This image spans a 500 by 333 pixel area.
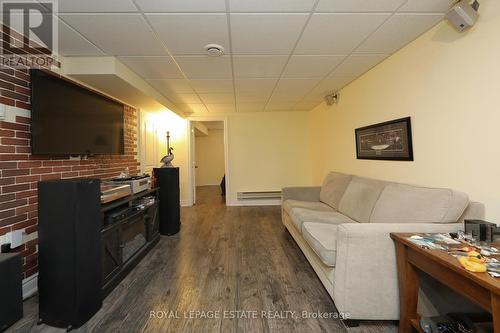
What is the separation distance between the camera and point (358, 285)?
1.54 m

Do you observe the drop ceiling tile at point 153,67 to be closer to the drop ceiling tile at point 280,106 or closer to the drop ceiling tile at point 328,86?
the drop ceiling tile at point 328,86

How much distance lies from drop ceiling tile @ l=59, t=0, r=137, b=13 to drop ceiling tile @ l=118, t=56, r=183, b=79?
744 mm

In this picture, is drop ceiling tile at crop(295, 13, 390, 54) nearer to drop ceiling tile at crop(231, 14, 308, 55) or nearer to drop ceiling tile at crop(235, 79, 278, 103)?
drop ceiling tile at crop(231, 14, 308, 55)

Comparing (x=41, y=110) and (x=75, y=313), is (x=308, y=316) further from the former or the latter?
(x=41, y=110)

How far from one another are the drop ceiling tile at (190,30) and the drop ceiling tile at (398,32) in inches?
53.8

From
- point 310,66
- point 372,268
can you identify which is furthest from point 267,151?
point 372,268

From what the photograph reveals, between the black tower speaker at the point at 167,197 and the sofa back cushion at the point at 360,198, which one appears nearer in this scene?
the sofa back cushion at the point at 360,198

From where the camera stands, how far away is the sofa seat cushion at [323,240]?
66.1 inches

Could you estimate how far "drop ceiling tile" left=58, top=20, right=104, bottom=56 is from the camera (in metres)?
1.85

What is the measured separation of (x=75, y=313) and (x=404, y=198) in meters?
2.72

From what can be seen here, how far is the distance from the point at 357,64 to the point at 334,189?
1690 mm

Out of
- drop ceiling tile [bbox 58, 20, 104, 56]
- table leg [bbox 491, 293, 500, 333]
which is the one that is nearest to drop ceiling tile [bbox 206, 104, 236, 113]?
drop ceiling tile [bbox 58, 20, 104, 56]

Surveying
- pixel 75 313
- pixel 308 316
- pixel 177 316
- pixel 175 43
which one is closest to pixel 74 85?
pixel 175 43

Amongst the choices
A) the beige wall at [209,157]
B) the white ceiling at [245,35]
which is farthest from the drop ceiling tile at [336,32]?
the beige wall at [209,157]
